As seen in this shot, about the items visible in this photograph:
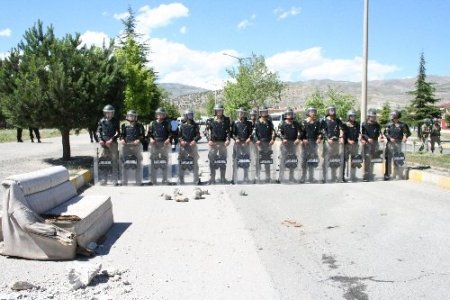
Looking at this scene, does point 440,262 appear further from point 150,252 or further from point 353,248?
point 150,252

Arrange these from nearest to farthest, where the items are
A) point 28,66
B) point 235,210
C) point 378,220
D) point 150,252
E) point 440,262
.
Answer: point 440,262, point 150,252, point 378,220, point 235,210, point 28,66

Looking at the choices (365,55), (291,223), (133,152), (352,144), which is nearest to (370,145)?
(352,144)

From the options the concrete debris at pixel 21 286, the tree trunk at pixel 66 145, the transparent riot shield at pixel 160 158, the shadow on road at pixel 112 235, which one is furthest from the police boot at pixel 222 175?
the concrete debris at pixel 21 286

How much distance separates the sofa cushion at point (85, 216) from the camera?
21.7 feet

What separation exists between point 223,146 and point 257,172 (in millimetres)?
1172

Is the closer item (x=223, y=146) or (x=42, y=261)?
(x=42, y=261)

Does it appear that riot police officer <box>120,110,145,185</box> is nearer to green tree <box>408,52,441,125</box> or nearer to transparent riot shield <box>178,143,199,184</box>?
transparent riot shield <box>178,143,199,184</box>

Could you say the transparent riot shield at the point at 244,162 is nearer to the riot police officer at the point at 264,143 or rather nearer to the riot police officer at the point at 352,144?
the riot police officer at the point at 264,143

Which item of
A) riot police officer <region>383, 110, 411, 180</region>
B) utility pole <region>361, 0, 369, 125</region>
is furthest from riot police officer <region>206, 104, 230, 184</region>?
utility pole <region>361, 0, 369, 125</region>

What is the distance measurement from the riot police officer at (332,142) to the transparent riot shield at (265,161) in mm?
1410

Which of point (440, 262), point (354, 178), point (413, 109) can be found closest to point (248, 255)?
point (440, 262)

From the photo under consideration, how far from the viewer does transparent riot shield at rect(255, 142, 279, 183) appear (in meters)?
13.9

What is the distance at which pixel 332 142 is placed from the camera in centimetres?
1416

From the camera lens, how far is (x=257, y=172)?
1394cm
